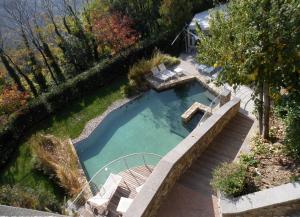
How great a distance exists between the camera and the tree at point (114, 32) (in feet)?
63.9

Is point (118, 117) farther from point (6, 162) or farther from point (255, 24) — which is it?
point (255, 24)

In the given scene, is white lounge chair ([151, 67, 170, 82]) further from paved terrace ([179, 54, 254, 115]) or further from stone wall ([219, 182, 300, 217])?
stone wall ([219, 182, 300, 217])

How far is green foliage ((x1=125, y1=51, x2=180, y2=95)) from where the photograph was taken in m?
17.4

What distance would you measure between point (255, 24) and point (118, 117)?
32.9 feet

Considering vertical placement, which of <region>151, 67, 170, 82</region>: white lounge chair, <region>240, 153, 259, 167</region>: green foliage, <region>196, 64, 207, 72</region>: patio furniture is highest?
<region>240, 153, 259, 167</region>: green foliage

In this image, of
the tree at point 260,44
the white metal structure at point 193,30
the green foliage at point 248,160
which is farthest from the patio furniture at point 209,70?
the green foliage at point 248,160

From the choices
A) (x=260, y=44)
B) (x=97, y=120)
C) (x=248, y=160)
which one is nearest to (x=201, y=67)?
(x=97, y=120)

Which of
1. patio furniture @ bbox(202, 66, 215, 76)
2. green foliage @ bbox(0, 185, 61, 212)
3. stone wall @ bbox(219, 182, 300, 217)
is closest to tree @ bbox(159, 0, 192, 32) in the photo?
patio furniture @ bbox(202, 66, 215, 76)

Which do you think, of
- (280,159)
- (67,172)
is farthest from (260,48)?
(67,172)

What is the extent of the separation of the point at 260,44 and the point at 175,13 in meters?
13.4

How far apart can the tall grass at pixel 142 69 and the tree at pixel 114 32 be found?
186 centimetres

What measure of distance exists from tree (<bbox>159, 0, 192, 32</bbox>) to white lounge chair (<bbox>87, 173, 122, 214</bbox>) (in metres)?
12.3

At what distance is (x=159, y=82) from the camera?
17.4m

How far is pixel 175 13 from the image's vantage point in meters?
19.7
